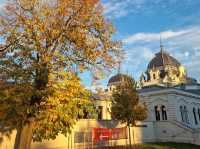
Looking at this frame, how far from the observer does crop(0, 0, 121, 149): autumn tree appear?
1619cm

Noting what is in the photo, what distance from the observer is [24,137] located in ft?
54.2

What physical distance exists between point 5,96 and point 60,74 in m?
3.80

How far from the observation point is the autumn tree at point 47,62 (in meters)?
16.2

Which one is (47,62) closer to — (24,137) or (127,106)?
(24,137)

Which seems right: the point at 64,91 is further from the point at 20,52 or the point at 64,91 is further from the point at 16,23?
the point at 16,23

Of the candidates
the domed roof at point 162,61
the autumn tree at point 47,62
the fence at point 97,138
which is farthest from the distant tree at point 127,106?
the domed roof at point 162,61

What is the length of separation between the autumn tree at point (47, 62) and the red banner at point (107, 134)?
342 inches

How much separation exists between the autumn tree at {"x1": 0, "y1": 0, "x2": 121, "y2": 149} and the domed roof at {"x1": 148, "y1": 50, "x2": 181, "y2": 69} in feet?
207

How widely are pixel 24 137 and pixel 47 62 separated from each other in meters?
5.21

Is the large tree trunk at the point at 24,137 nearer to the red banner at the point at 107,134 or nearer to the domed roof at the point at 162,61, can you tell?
the red banner at the point at 107,134

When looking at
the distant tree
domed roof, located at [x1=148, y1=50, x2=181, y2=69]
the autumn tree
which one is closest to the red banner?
the distant tree

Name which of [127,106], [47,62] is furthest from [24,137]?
[127,106]

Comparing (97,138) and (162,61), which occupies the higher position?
(162,61)

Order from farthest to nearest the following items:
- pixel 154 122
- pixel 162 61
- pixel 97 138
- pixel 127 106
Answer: pixel 162 61 < pixel 154 122 < pixel 127 106 < pixel 97 138
